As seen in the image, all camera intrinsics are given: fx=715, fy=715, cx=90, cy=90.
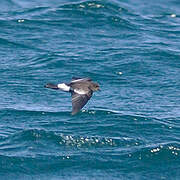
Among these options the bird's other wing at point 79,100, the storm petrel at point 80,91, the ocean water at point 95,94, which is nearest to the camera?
the bird's other wing at point 79,100

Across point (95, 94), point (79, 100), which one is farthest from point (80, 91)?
point (95, 94)

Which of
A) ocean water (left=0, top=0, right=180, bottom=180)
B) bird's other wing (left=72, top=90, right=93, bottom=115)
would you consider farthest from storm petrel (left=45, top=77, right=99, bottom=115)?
ocean water (left=0, top=0, right=180, bottom=180)

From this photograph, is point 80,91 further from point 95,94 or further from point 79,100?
point 95,94

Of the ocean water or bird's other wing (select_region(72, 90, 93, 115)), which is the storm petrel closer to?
bird's other wing (select_region(72, 90, 93, 115))

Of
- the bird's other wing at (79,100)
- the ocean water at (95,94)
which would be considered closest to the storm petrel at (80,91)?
the bird's other wing at (79,100)

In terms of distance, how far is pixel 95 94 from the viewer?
2114 cm

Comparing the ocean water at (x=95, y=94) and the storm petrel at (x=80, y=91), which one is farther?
the ocean water at (x=95, y=94)

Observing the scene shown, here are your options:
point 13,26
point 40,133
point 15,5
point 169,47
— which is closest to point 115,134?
point 40,133

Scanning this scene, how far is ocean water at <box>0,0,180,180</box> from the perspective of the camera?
1745 cm

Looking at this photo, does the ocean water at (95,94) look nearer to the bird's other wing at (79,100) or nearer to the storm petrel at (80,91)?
the storm petrel at (80,91)

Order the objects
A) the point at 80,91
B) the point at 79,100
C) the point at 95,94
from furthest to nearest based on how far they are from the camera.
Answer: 1. the point at 95,94
2. the point at 80,91
3. the point at 79,100

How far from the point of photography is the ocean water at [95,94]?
57.3 feet

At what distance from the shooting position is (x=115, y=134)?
18.8 metres

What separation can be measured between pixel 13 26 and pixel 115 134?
29.0 feet
